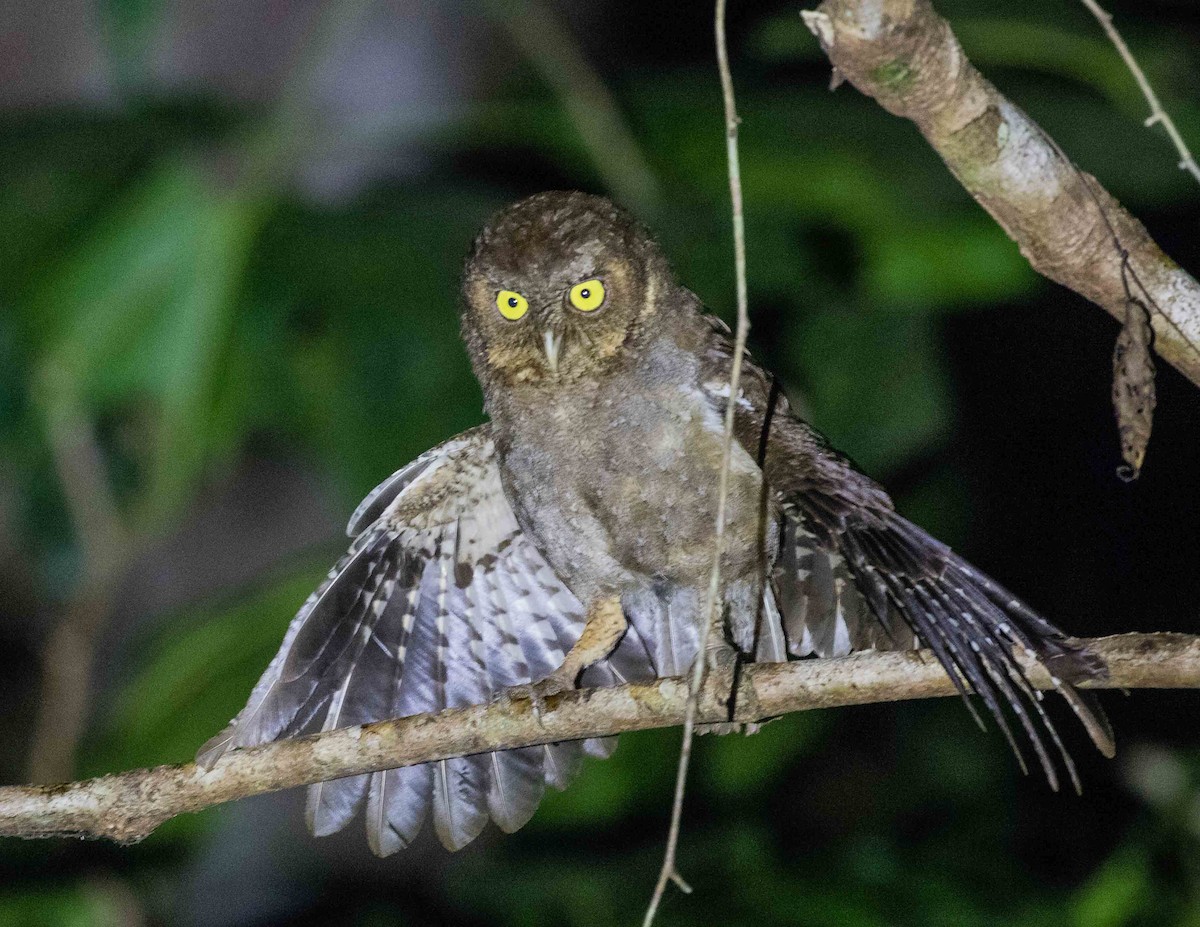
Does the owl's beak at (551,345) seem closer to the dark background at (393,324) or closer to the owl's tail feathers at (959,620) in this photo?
the owl's tail feathers at (959,620)

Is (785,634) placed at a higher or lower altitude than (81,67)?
lower

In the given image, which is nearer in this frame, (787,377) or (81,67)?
(787,377)

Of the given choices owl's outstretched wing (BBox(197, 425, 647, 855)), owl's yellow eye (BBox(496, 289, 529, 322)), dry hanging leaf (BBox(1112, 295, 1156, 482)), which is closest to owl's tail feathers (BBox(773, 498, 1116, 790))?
dry hanging leaf (BBox(1112, 295, 1156, 482))

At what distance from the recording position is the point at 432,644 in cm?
362

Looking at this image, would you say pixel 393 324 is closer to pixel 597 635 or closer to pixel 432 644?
pixel 432 644

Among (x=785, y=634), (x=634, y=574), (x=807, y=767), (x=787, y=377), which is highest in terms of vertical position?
(x=787, y=377)

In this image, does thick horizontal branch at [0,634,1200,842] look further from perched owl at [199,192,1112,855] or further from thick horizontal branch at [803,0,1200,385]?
thick horizontal branch at [803,0,1200,385]

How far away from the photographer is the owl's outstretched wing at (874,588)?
2.30 m

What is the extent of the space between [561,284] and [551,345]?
0.47ft

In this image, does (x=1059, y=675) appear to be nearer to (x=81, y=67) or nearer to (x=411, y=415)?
(x=411, y=415)

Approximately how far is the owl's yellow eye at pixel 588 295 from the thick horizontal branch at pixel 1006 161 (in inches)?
42.8

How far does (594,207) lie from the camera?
315cm

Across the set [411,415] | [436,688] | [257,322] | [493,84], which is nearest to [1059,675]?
[436,688]

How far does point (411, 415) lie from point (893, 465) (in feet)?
4.99
